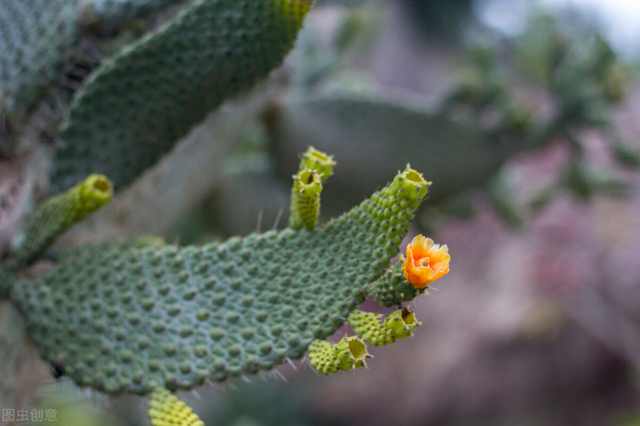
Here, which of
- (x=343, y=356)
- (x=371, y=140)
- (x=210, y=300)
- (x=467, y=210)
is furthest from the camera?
(x=467, y=210)

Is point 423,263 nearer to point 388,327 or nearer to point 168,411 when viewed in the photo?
point 388,327

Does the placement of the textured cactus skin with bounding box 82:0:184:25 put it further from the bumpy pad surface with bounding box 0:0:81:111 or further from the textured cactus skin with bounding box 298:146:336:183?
the textured cactus skin with bounding box 298:146:336:183

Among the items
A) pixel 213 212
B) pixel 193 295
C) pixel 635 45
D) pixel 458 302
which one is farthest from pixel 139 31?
pixel 635 45

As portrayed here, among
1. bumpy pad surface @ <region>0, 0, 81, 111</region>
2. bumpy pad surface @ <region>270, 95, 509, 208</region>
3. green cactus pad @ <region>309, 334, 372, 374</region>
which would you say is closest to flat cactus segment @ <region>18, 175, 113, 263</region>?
bumpy pad surface @ <region>0, 0, 81, 111</region>

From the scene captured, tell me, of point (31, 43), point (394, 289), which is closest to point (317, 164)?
point (394, 289)

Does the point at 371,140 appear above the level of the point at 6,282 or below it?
above

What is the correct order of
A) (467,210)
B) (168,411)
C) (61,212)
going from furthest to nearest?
1. (467,210)
2. (61,212)
3. (168,411)
